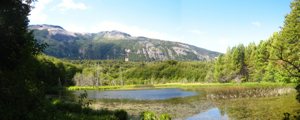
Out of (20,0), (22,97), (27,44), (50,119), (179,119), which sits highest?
(20,0)

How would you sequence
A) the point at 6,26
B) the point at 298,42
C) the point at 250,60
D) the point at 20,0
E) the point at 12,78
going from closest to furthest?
1. the point at 12,78
2. the point at 6,26
3. the point at 20,0
4. the point at 298,42
5. the point at 250,60

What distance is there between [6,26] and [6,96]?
439 cm

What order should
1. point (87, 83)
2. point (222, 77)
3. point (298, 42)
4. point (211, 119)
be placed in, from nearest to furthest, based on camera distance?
point (211, 119)
point (298, 42)
point (222, 77)
point (87, 83)

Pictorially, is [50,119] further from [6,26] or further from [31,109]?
[6,26]

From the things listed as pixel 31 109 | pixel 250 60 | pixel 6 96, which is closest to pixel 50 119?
pixel 31 109

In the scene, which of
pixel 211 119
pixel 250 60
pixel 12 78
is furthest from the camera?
pixel 250 60

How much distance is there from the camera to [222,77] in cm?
12669

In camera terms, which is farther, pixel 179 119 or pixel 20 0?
pixel 179 119

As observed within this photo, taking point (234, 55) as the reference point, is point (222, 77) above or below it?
below

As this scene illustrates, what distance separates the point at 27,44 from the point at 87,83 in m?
142

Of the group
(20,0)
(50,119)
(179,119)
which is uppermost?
(20,0)

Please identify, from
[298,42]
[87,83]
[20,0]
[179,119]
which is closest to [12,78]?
[20,0]

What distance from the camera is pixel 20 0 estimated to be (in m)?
19.7

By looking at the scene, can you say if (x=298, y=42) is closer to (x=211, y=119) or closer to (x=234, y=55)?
(x=211, y=119)
